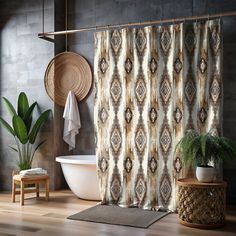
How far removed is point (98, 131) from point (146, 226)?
141 centimetres

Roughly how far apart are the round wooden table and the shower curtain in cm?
55

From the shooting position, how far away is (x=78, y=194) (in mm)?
4855

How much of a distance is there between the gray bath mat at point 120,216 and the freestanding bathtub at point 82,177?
38 cm

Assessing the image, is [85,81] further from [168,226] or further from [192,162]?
[168,226]

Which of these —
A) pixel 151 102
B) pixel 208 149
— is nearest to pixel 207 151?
pixel 208 149

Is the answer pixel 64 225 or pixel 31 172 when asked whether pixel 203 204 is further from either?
pixel 31 172

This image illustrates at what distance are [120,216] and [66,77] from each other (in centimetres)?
246

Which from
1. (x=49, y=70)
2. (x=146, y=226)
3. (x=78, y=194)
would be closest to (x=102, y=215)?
(x=146, y=226)

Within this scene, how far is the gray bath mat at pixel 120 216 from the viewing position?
377 centimetres

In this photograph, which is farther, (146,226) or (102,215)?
(102,215)

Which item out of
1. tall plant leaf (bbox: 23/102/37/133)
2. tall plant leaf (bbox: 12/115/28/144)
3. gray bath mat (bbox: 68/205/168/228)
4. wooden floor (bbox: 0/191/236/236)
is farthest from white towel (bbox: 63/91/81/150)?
A: gray bath mat (bbox: 68/205/168/228)

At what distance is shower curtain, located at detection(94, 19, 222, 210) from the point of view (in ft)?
13.8

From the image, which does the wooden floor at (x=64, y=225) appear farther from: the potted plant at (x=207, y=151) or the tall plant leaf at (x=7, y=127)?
the tall plant leaf at (x=7, y=127)

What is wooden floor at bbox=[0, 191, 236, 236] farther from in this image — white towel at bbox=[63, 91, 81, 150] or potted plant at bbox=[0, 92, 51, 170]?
white towel at bbox=[63, 91, 81, 150]
